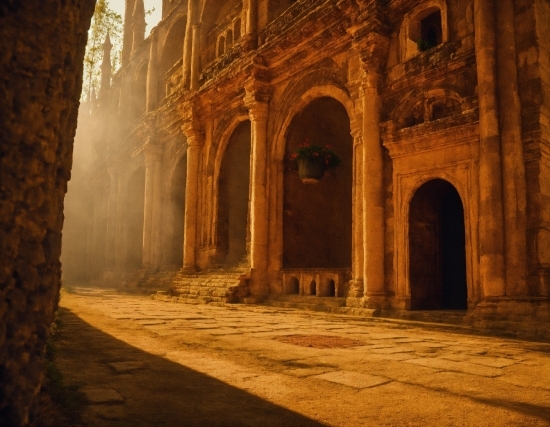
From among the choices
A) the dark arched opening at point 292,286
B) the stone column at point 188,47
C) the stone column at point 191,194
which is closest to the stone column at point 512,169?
the dark arched opening at point 292,286

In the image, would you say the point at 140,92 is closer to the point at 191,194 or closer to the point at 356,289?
the point at 191,194

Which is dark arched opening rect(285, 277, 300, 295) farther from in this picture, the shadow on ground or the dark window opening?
the shadow on ground

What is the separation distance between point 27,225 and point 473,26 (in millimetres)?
8649

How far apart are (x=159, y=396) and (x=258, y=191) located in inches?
413

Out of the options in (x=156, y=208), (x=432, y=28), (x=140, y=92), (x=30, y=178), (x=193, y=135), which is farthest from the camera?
(x=140, y=92)

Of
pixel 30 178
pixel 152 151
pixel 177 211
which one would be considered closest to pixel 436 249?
pixel 30 178

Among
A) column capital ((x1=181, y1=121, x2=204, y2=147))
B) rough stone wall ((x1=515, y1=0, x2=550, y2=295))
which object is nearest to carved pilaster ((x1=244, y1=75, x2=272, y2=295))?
column capital ((x1=181, y1=121, x2=204, y2=147))

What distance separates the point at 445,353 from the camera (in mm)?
5020

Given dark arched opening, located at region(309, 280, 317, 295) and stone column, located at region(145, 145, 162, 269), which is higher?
stone column, located at region(145, 145, 162, 269)

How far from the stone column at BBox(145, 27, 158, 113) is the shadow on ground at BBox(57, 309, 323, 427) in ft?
60.3

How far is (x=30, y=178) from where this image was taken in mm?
1849

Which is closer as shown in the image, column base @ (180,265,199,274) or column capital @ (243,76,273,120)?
column capital @ (243,76,273,120)

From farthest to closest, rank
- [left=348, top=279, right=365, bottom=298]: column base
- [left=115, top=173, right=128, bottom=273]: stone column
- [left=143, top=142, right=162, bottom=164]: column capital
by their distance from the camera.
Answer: [left=115, top=173, right=128, bottom=273]: stone column
[left=143, top=142, right=162, bottom=164]: column capital
[left=348, top=279, right=365, bottom=298]: column base

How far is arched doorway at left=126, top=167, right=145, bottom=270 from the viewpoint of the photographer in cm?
2367
